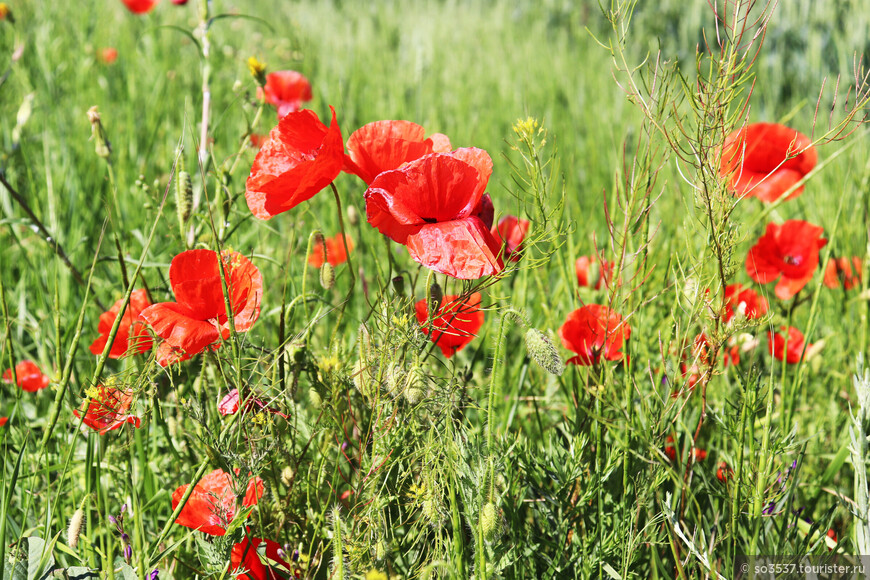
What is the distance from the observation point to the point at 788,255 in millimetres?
1458

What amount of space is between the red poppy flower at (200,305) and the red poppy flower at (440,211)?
0.19 metres

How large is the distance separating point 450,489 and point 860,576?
58cm

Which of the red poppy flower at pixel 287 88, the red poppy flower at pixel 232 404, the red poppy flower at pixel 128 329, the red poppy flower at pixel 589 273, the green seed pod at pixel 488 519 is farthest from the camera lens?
the red poppy flower at pixel 287 88

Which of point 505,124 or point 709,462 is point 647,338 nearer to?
point 709,462

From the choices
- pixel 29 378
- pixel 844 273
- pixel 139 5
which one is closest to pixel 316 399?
pixel 29 378

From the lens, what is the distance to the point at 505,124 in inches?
126

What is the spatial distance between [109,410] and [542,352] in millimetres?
545

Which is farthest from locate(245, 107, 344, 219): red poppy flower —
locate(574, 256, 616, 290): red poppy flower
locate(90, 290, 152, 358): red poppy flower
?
locate(574, 256, 616, 290): red poppy flower

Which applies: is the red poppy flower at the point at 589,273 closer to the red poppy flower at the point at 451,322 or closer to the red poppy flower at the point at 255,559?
the red poppy flower at the point at 451,322

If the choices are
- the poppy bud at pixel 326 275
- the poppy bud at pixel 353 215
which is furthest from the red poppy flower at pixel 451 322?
the poppy bud at pixel 353 215

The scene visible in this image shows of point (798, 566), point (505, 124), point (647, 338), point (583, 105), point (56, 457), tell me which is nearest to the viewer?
point (798, 566)

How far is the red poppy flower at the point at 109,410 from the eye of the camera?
0.85 m

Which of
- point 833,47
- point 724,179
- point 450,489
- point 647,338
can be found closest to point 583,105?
point 833,47

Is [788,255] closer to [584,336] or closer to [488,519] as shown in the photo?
[584,336]
